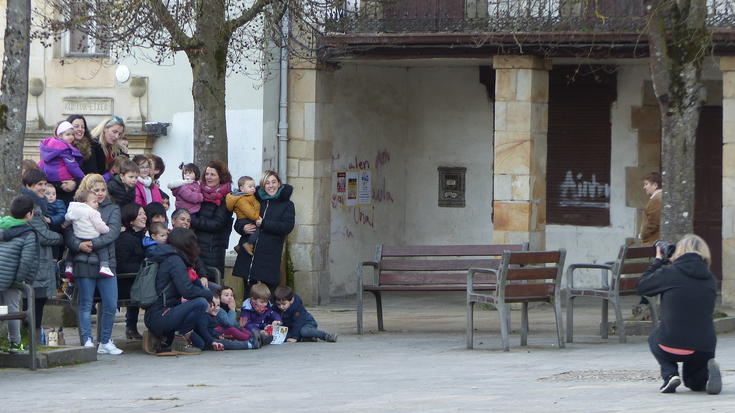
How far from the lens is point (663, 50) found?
10.2 m

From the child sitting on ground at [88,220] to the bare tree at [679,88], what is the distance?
202 inches

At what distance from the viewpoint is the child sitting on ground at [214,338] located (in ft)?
30.6

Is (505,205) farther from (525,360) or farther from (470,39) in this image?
(525,360)

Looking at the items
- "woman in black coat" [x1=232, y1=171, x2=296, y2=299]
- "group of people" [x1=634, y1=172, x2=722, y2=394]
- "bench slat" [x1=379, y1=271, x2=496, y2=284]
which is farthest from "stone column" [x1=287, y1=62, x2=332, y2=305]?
→ "group of people" [x1=634, y1=172, x2=722, y2=394]

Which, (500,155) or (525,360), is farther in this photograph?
(500,155)

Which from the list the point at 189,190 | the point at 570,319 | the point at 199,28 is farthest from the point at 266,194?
the point at 570,319

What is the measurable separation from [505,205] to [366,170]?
9.20 feet

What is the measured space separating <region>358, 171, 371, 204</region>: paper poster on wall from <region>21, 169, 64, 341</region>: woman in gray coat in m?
7.02

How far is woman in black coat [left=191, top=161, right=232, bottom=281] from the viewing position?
10852 millimetres

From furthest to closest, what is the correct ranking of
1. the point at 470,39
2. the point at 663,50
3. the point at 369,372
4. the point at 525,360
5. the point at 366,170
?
1. the point at 366,170
2. the point at 470,39
3. the point at 663,50
4. the point at 525,360
5. the point at 369,372

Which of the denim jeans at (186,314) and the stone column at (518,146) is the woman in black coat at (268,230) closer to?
the denim jeans at (186,314)

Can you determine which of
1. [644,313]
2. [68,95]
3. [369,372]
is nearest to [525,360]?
[369,372]

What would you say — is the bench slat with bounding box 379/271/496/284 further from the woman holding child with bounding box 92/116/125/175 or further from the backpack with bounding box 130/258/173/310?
the woman holding child with bounding box 92/116/125/175

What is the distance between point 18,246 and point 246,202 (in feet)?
11.4
